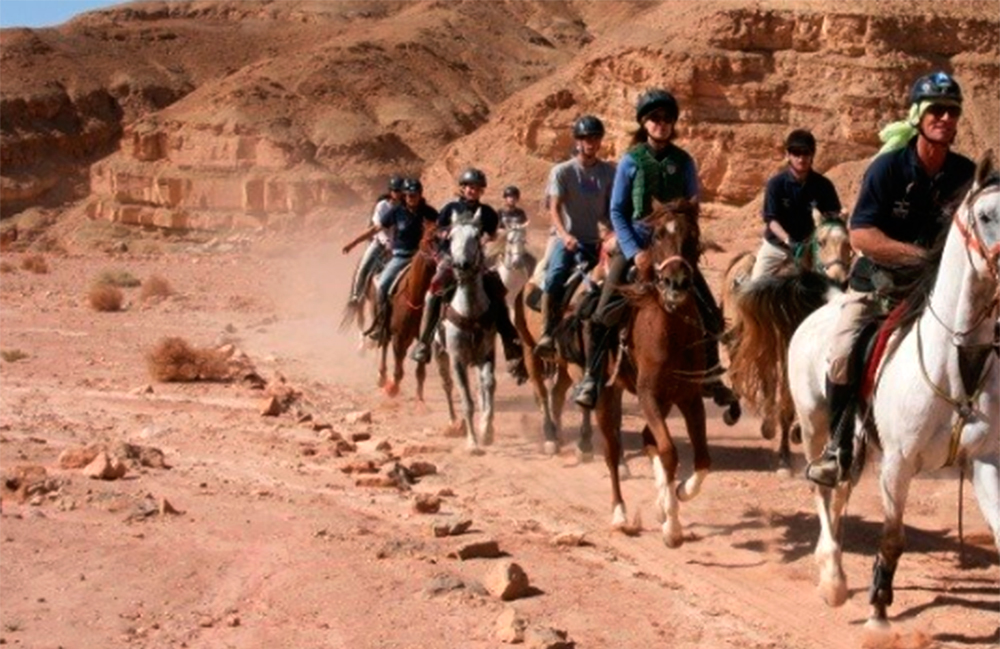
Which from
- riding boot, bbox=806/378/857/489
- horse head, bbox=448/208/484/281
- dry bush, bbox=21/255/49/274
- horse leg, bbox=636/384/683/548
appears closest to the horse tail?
horse leg, bbox=636/384/683/548

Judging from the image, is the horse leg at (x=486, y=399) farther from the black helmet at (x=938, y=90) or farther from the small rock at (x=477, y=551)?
the black helmet at (x=938, y=90)

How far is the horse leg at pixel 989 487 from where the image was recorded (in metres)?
8.08

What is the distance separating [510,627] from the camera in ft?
28.7

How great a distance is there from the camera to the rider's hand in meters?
11.0

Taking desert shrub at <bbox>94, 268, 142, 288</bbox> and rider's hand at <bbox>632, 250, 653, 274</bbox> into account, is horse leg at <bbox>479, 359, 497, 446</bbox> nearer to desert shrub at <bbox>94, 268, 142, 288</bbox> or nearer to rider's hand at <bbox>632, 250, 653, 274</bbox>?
rider's hand at <bbox>632, 250, 653, 274</bbox>

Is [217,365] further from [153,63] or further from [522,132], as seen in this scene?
[153,63]

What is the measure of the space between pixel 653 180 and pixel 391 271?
7923 mm

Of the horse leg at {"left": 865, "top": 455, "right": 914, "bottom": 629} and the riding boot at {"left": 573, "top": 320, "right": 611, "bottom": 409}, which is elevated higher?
the riding boot at {"left": 573, "top": 320, "right": 611, "bottom": 409}

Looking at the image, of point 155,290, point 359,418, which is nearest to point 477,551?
point 359,418

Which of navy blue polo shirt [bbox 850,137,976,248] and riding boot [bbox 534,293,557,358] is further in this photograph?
riding boot [bbox 534,293,557,358]

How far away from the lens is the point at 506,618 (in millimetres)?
8852

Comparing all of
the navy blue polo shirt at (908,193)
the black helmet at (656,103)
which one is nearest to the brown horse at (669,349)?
the black helmet at (656,103)

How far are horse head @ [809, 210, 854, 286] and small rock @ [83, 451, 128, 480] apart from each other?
5817mm

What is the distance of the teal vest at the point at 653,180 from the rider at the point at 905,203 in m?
2.21
